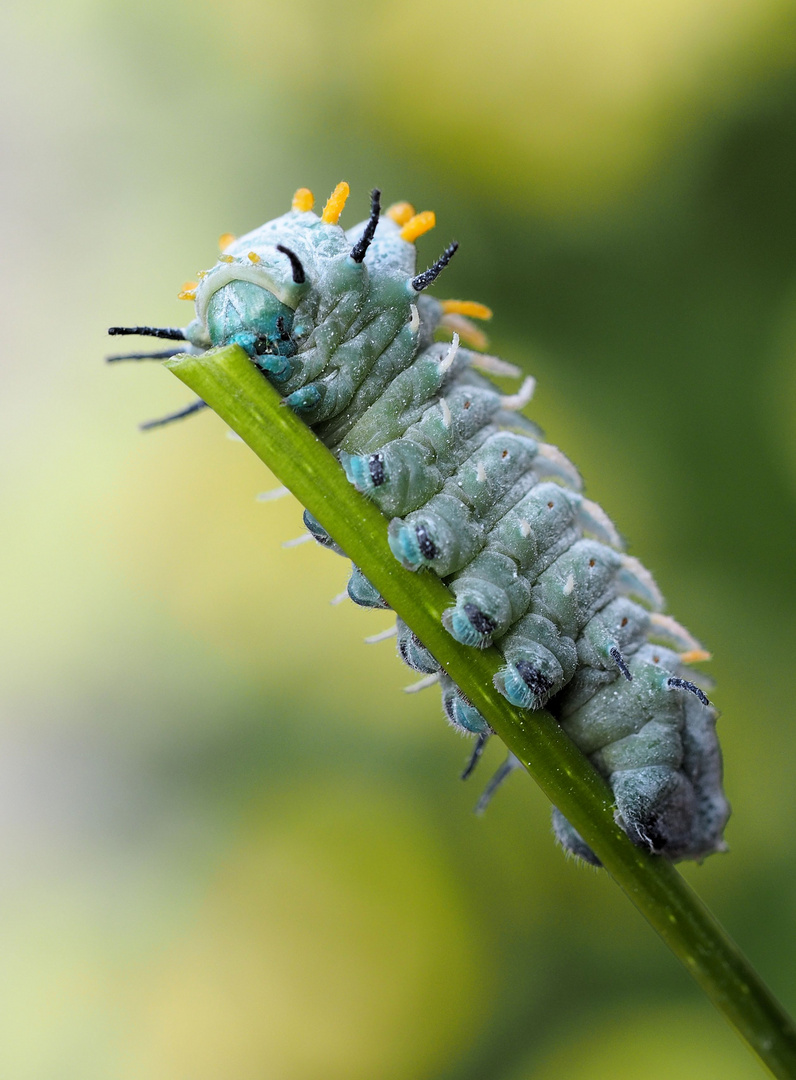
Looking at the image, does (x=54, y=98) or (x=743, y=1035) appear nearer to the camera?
(x=743, y=1035)

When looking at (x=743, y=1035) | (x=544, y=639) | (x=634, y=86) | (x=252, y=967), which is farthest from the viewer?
(x=634, y=86)

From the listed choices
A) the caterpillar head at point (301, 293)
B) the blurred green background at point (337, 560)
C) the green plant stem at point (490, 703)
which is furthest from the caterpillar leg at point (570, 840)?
the blurred green background at point (337, 560)

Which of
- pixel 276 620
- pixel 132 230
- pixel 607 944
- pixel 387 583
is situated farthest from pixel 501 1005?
pixel 132 230

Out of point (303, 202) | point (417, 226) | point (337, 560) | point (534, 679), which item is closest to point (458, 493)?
point (534, 679)

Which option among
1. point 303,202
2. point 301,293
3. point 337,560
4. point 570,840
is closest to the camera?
point 301,293

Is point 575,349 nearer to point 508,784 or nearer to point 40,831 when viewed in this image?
point 508,784

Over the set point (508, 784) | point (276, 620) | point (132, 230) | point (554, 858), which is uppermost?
point (132, 230)

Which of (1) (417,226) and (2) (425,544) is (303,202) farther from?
(2) (425,544)
